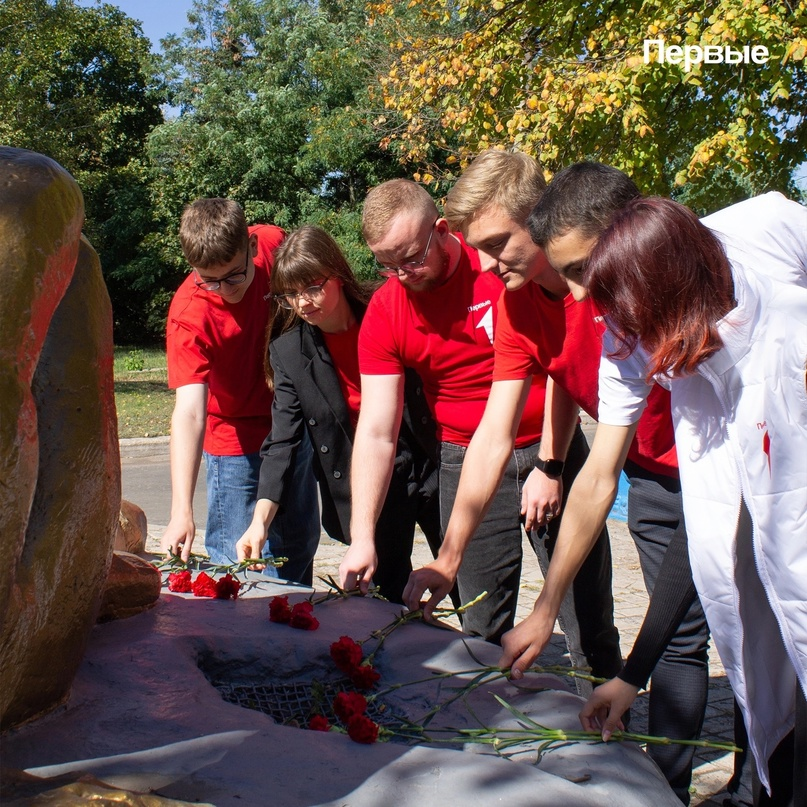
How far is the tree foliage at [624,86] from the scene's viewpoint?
7.84 metres

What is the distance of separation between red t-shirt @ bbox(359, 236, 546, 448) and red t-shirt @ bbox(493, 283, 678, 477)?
24cm

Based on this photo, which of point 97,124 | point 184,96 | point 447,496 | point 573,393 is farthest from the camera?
point 184,96

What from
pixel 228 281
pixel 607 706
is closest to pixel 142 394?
pixel 228 281

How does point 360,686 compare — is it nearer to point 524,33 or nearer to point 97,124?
point 524,33

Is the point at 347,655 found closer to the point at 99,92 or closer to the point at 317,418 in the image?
the point at 317,418

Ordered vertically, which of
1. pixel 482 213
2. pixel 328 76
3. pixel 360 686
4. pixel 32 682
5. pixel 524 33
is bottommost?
pixel 360 686

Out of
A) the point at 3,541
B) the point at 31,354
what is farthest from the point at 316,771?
the point at 31,354

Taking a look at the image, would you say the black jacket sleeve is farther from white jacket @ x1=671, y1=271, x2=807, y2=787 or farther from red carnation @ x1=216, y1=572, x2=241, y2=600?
white jacket @ x1=671, y1=271, x2=807, y2=787

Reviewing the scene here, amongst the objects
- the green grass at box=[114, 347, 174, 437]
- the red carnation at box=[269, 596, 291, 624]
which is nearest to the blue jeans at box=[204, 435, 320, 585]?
the red carnation at box=[269, 596, 291, 624]

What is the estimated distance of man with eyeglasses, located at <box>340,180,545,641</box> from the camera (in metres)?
3.23

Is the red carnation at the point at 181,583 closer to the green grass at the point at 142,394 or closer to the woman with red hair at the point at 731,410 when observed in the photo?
the woman with red hair at the point at 731,410

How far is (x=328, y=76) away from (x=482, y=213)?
61.9 feet

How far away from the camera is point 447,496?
138 inches

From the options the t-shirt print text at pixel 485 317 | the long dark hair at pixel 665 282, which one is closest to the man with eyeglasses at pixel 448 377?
the t-shirt print text at pixel 485 317
